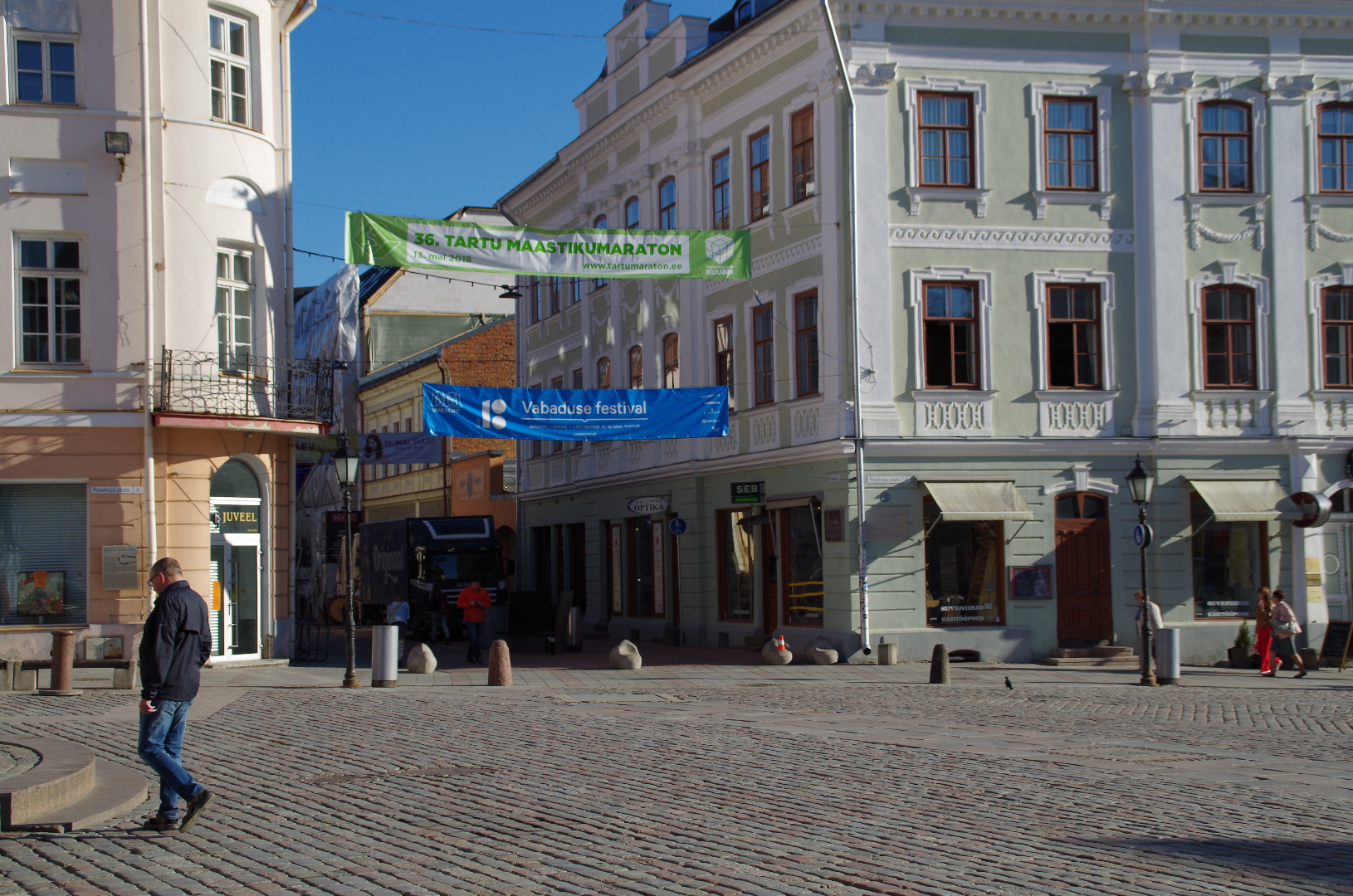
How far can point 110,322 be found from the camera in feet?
74.9

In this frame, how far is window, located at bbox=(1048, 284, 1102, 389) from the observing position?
26.1 metres

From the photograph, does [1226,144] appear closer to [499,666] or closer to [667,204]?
[667,204]

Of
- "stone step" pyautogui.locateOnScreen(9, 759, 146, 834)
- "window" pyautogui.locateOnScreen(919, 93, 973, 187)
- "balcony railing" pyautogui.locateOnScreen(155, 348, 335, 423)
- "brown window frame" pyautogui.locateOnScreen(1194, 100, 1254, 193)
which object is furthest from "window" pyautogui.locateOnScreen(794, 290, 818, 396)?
"stone step" pyautogui.locateOnScreen(9, 759, 146, 834)

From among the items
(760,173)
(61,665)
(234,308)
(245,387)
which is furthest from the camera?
(760,173)

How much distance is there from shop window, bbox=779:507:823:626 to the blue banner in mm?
2578

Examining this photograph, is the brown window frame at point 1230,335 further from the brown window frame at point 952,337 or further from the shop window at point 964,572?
the shop window at point 964,572

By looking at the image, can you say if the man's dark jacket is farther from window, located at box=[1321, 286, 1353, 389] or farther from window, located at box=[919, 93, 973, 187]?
window, located at box=[1321, 286, 1353, 389]

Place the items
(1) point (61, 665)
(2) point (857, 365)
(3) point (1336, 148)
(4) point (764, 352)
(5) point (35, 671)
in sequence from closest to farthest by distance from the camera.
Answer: (1) point (61, 665)
(5) point (35, 671)
(2) point (857, 365)
(3) point (1336, 148)
(4) point (764, 352)

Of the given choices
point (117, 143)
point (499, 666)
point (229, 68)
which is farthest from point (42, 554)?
point (229, 68)

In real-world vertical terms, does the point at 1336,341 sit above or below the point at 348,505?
above

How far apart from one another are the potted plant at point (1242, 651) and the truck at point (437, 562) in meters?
18.1

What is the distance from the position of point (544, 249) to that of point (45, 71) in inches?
340

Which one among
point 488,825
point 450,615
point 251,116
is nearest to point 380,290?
point 450,615

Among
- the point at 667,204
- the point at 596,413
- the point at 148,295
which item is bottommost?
the point at 596,413
